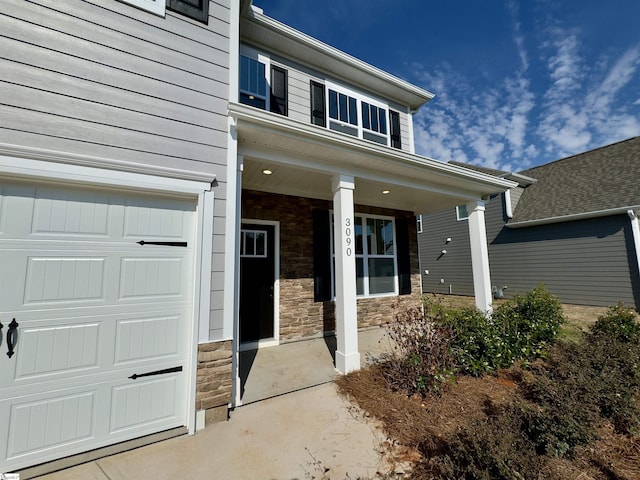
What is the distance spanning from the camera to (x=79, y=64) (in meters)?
2.42

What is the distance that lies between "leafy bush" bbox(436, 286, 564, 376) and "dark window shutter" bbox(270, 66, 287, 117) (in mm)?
4366

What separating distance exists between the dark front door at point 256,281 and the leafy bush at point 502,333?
2.88m

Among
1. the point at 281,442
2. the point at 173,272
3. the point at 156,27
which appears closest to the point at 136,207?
the point at 173,272

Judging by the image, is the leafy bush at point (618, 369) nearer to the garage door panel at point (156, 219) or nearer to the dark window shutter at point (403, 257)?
the dark window shutter at point (403, 257)

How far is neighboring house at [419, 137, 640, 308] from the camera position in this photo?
8180 mm

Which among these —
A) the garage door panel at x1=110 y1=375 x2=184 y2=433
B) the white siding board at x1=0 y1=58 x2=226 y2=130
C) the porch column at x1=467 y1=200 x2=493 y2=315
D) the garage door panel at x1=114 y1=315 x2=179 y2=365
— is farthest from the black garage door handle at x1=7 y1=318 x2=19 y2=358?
the porch column at x1=467 y1=200 x2=493 y2=315

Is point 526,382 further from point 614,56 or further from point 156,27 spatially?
point 614,56

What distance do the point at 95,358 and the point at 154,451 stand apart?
0.95 m

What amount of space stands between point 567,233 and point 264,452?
1175 cm

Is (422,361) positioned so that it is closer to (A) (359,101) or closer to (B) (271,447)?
(B) (271,447)

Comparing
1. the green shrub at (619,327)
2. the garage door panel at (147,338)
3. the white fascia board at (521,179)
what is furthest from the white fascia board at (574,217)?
the garage door panel at (147,338)

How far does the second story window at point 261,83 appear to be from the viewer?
4.79 m

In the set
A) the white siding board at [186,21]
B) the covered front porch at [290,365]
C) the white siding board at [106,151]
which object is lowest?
the covered front porch at [290,365]

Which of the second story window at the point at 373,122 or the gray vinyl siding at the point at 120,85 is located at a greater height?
the second story window at the point at 373,122
